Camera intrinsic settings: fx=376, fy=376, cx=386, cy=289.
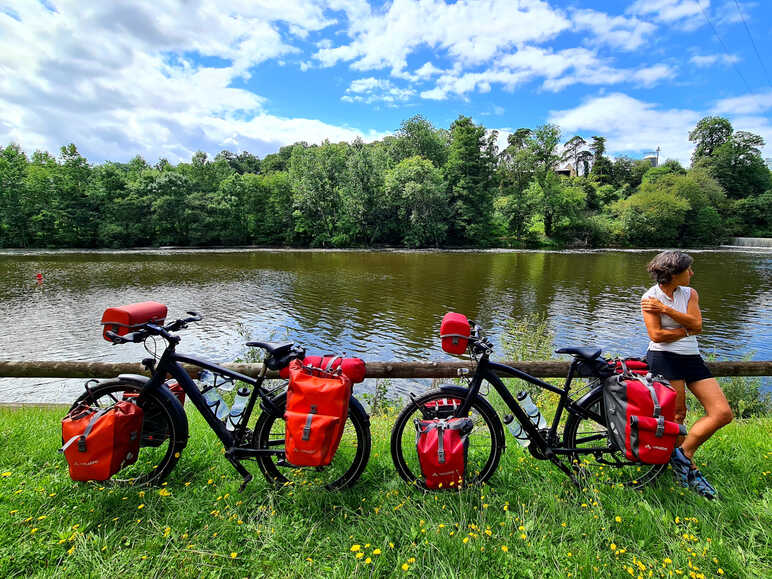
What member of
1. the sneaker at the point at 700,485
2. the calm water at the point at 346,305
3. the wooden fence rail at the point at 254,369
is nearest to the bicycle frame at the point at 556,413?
the sneaker at the point at 700,485

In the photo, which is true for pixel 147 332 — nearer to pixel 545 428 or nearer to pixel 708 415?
pixel 545 428

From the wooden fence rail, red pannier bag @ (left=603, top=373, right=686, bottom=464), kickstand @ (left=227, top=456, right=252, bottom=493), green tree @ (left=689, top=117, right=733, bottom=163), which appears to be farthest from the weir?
kickstand @ (left=227, top=456, right=252, bottom=493)

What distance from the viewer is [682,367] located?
3.05 m

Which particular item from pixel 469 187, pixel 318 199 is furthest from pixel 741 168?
pixel 318 199

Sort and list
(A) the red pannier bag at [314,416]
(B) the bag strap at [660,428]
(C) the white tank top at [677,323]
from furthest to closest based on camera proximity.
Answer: (C) the white tank top at [677,323] → (B) the bag strap at [660,428] → (A) the red pannier bag at [314,416]

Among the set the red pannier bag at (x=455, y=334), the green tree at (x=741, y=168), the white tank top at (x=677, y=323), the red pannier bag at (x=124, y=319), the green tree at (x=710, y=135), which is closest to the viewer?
the red pannier bag at (x=124, y=319)

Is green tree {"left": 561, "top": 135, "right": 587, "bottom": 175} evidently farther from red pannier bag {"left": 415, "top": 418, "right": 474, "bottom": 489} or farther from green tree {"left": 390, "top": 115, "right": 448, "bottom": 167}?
red pannier bag {"left": 415, "top": 418, "right": 474, "bottom": 489}

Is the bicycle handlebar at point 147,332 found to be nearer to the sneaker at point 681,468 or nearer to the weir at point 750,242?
the sneaker at point 681,468

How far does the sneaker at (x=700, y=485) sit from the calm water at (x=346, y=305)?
592 centimetres

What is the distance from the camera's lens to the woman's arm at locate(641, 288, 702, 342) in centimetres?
296

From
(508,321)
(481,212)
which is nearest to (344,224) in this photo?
(481,212)

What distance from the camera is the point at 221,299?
59.7 feet

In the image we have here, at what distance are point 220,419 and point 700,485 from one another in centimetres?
369

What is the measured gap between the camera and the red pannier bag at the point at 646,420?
8.48ft
